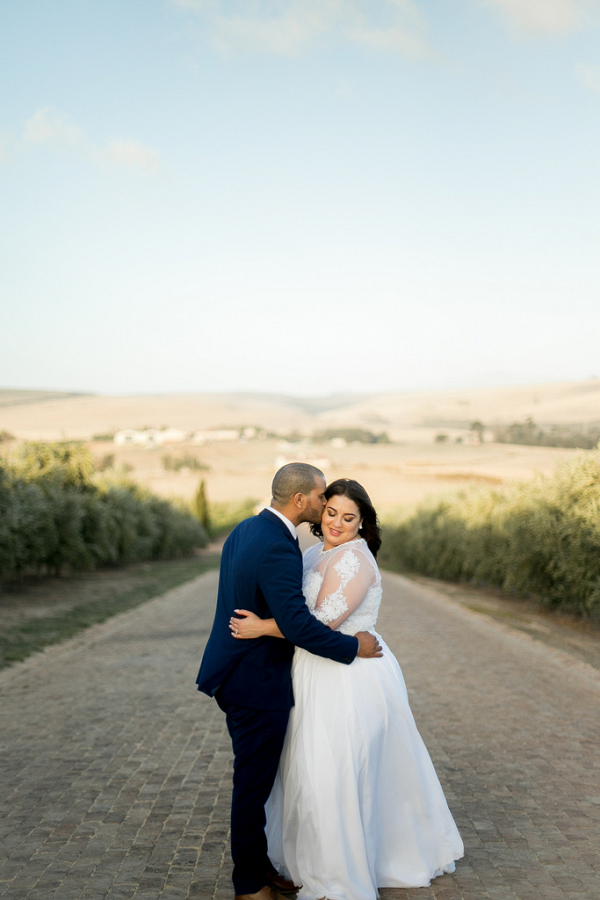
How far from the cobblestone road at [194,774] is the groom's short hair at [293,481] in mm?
2300

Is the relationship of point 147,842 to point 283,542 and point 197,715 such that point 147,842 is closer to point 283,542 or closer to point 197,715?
point 283,542

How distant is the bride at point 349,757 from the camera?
379cm

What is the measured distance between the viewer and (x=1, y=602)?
21016 mm

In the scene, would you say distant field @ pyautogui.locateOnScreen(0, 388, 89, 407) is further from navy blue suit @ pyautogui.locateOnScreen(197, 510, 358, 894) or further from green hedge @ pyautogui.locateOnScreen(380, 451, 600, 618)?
navy blue suit @ pyautogui.locateOnScreen(197, 510, 358, 894)

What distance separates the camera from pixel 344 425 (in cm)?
13362

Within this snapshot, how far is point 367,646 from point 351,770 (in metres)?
0.63

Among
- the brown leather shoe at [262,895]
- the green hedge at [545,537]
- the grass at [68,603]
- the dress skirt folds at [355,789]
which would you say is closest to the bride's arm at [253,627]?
the dress skirt folds at [355,789]

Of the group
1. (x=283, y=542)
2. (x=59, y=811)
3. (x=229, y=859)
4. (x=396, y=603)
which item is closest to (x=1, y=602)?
(x=396, y=603)

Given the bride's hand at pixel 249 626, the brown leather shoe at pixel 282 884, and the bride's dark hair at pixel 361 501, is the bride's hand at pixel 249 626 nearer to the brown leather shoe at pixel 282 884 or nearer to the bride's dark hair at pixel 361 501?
the bride's dark hair at pixel 361 501

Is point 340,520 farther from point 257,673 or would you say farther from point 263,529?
point 257,673

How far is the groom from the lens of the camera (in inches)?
150

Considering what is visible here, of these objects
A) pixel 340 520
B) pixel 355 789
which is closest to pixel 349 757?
pixel 355 789

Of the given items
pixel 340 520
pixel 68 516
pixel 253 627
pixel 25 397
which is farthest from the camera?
pixel 25 397

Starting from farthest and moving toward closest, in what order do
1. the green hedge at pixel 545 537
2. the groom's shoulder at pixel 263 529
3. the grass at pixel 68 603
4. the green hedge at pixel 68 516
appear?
the green hedge at pixel 68 516, the green hedge at pixel 545 537, the grass at pixel 68 603, the groom's shoulder at pixel 263 529
